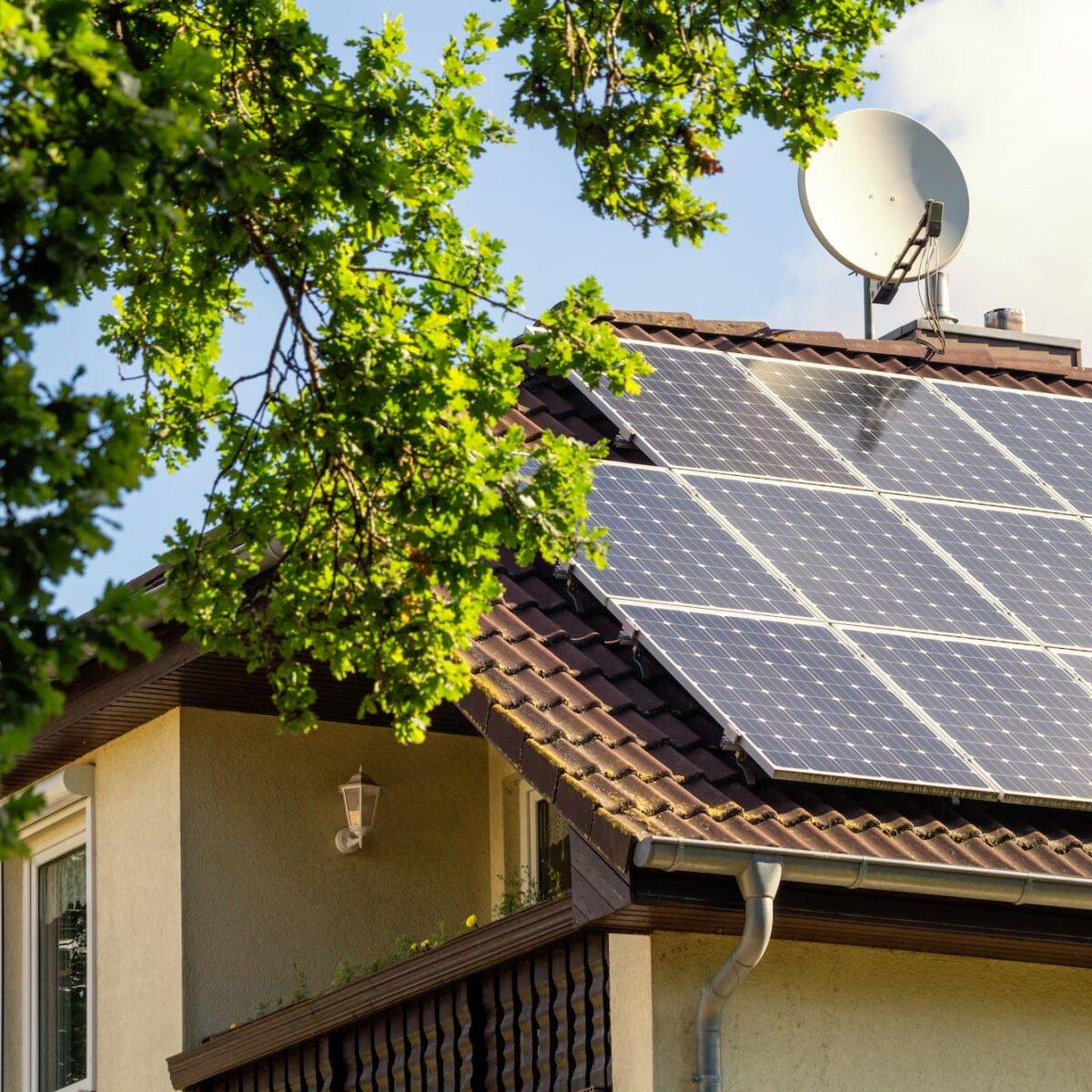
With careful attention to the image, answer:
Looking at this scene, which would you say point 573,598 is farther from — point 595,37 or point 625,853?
point 595,37

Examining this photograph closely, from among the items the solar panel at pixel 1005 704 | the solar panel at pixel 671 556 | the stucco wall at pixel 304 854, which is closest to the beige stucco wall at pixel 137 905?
the stucco wall at pixel 304 854

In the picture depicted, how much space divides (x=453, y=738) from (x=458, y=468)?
17.6 ft

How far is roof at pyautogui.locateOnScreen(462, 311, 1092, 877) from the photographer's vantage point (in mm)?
10414

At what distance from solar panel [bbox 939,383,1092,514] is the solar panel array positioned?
2 cm

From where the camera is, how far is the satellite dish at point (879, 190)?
16500mm

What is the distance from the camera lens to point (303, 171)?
28.7 feet

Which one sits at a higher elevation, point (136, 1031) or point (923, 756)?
point (923, 756)

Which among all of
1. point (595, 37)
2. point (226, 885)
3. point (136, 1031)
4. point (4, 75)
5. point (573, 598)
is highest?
point (595, 37)

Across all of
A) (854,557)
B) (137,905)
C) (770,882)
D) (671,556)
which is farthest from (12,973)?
(770,882)

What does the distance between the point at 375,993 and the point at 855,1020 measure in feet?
7.73

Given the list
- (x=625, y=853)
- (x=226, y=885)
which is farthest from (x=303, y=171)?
(x=226, y=885)

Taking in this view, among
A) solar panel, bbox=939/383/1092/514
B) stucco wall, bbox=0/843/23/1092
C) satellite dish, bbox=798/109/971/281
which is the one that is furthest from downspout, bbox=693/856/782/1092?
satellite dish, bbox=798/109/971/281

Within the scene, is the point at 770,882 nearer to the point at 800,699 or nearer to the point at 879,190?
the point at 800,699

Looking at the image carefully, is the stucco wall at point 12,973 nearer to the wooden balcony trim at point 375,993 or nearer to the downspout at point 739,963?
the wooden balcony trim at point 375,993
